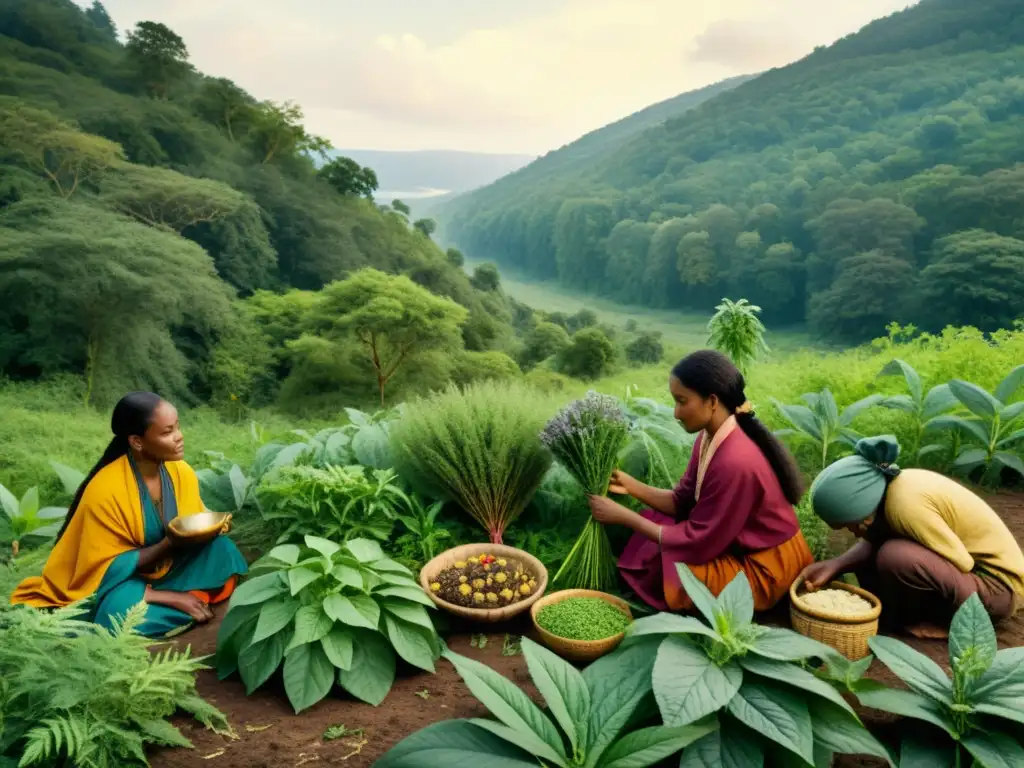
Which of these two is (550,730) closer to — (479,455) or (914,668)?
(914,668)

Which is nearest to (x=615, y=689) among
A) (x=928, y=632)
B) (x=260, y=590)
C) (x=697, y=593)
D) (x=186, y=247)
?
(x=697, y=593)

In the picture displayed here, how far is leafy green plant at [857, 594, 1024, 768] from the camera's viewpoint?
5.40 feet

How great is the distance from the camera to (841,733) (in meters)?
1.67

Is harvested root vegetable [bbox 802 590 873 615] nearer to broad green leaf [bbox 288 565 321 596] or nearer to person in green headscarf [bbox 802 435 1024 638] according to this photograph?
person in green headscarf [bbox 802 435 1024 638]

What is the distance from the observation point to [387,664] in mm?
2178

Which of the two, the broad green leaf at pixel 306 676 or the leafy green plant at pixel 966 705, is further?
the broad green leaf at pixel 306 676

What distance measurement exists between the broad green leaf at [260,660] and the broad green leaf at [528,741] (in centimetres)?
85

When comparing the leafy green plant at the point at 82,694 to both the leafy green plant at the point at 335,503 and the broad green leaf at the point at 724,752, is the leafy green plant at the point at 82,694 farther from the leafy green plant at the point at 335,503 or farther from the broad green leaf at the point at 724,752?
the broad green leaf at the point at 724,752

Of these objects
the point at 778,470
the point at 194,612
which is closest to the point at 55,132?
the point at 194,612

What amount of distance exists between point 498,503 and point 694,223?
28.8 metres

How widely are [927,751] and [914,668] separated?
21cm

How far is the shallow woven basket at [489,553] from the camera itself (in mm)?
2410

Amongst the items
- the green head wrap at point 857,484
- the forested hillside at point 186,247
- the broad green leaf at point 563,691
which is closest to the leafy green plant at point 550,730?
the broad green leaf at point 563,691

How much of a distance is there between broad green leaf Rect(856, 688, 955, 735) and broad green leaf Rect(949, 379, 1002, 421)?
2317 millimetres
